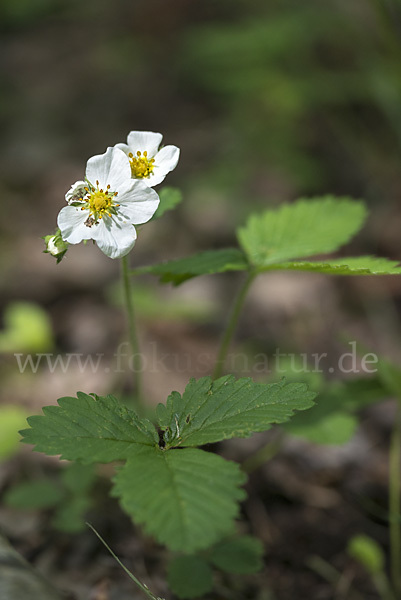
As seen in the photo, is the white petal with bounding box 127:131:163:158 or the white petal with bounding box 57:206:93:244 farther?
the white petal with bounding box 127:131:163:158

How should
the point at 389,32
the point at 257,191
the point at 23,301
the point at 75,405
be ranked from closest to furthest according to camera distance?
1. the point at 75,405
2. the point at 389,32
3. the point at 23,301
4. the point at 257,191

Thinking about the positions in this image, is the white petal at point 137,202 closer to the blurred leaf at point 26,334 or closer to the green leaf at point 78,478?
the green leaf at point 78,478

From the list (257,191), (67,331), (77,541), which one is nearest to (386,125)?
(257,191)

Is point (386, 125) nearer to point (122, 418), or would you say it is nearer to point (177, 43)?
point (177, 43)

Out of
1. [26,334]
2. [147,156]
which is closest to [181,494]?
[147,156]

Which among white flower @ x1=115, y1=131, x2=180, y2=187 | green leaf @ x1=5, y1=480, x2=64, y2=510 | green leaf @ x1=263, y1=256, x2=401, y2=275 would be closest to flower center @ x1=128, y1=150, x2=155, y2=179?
white flower @ x1=115, y1=131, x2=180, y2=187

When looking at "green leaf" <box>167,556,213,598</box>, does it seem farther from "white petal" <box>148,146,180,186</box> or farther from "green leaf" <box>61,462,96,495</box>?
"white petal" <box>148,146,180,186</box>

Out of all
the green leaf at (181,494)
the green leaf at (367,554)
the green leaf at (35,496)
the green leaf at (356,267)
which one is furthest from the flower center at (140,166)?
the green leaf at (367,554)
